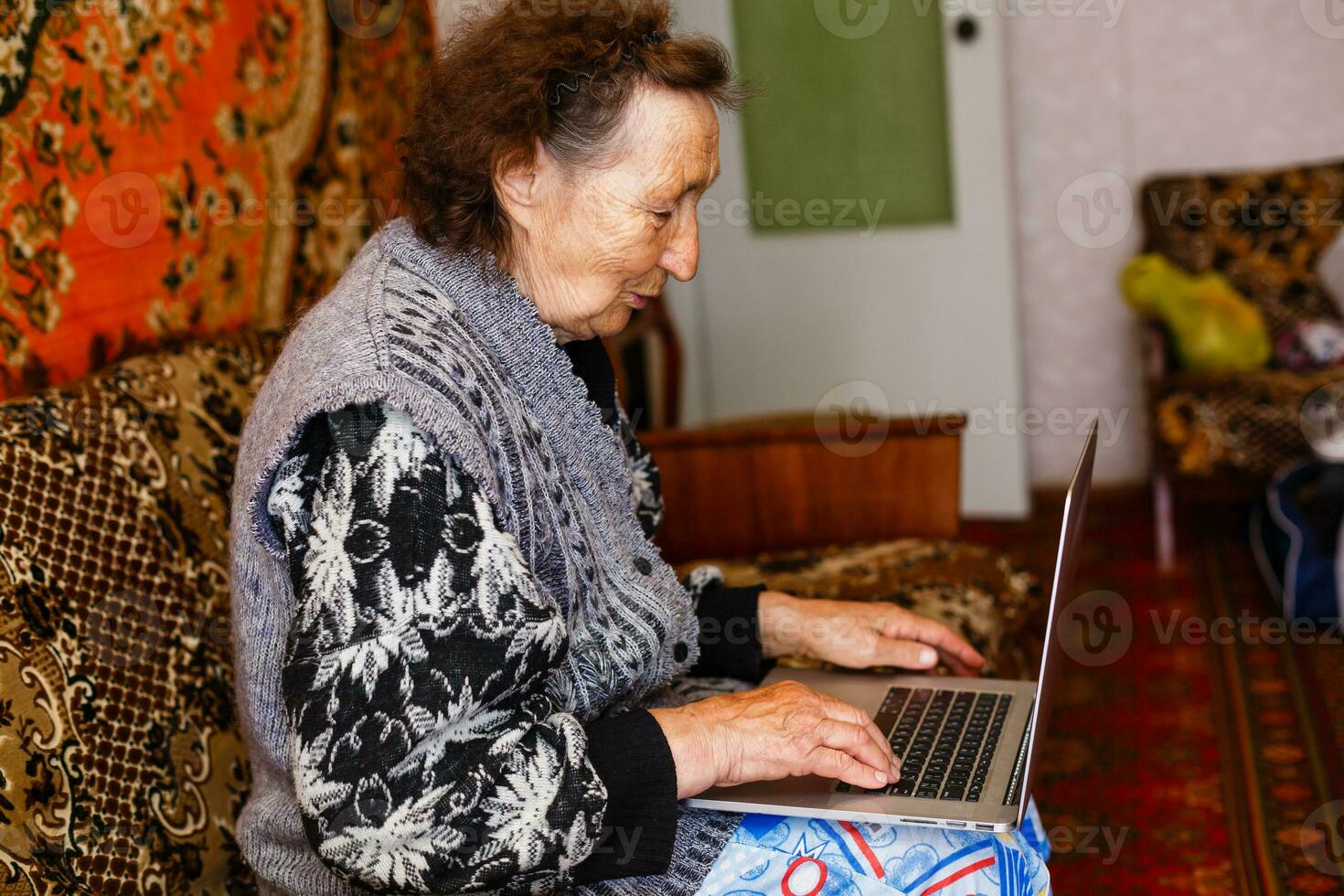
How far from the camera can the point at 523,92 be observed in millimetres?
1095

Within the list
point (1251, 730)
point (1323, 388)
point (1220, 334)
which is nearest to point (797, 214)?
point (1220, 334)

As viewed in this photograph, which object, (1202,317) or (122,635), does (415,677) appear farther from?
(1202,317)

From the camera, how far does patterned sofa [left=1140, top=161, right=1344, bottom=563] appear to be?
9.82ft

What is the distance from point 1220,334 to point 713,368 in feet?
4.87

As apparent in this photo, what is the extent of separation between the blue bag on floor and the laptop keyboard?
1.65 meters

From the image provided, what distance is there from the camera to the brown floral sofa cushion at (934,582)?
6.07 ft

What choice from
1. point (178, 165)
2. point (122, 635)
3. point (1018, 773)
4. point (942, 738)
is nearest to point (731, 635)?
point (942, 738)

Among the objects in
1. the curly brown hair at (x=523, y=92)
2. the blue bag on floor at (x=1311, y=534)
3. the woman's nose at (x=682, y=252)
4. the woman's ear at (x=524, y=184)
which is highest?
the curly brown hair at (x=523, y=92)

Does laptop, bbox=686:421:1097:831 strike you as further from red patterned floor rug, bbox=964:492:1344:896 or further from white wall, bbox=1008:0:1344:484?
white wall, bbox=1008:0:1344:484

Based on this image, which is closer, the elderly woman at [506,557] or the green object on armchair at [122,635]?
the elderly woman at [506,557]

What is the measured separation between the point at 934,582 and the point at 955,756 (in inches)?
30.0

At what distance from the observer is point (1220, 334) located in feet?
10.5

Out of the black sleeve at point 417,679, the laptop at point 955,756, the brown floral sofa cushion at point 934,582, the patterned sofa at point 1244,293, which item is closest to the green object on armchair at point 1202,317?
the patterned sofa at point 1244,293

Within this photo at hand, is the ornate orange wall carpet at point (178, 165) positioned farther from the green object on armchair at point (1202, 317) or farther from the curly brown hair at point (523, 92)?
the green object on armchair at point (1202, 317)
